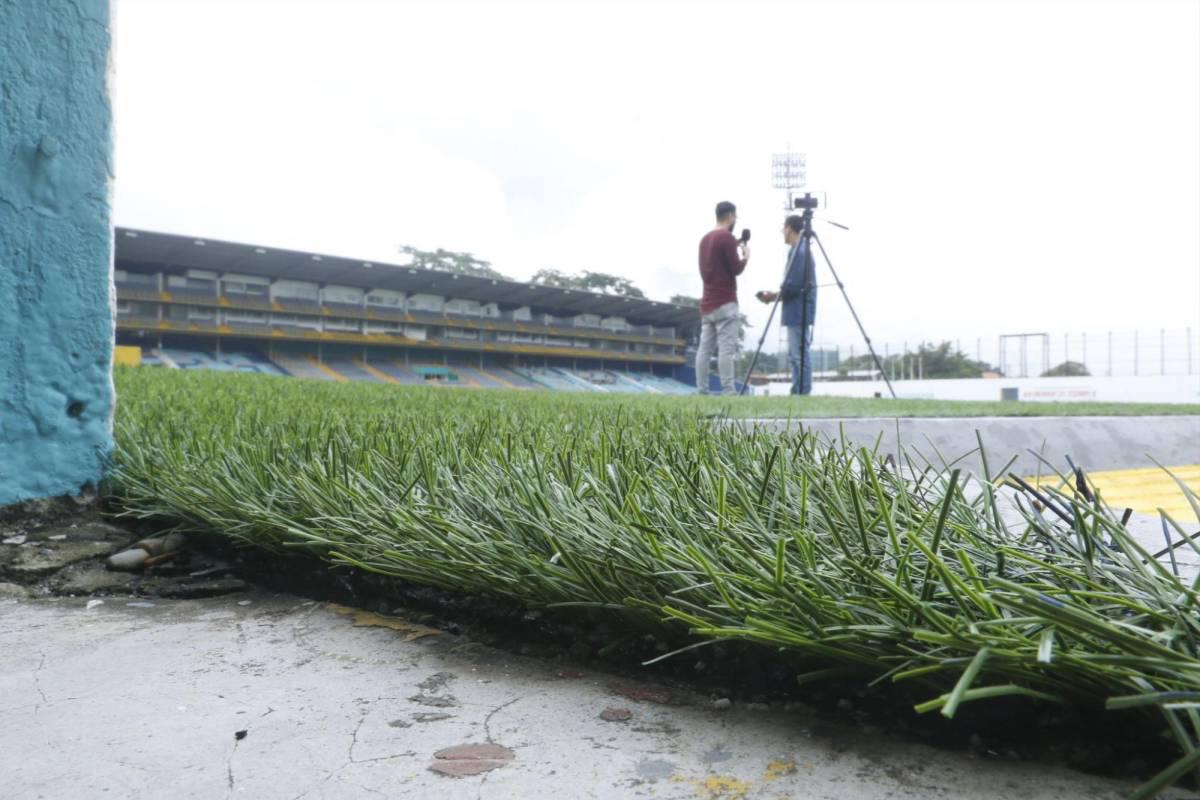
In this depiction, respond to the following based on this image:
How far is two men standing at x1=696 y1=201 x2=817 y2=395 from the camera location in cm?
499

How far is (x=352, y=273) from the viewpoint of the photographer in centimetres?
2203

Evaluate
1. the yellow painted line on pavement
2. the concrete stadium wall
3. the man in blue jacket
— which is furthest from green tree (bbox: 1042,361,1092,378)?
the yellow painted line on pavement

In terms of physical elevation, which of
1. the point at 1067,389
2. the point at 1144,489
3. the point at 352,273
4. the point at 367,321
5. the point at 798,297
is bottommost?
the point at 1144,489

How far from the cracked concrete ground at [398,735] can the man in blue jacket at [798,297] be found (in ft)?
14.1

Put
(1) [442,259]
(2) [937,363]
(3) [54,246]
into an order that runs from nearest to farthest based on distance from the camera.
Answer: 1. (3) [54,246]
2. (2) [937,363]
3. (1) [442,259]

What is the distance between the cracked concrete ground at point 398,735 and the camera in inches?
18.2

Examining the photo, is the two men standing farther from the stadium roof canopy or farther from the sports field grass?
the stadium roof canopy

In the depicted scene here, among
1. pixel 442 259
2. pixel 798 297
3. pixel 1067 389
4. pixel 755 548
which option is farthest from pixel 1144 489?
pixel 442 259

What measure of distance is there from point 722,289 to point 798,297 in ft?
1.61

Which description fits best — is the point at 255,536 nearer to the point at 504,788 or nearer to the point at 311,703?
the point at 311,703

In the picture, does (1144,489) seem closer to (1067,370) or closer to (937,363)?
(1067,370)

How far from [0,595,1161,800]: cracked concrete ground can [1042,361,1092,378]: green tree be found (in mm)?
18655

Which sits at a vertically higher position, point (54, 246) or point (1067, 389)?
point (54, 246)

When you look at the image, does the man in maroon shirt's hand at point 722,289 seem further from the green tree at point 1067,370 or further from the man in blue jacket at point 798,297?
the green tree at point 1067,370
